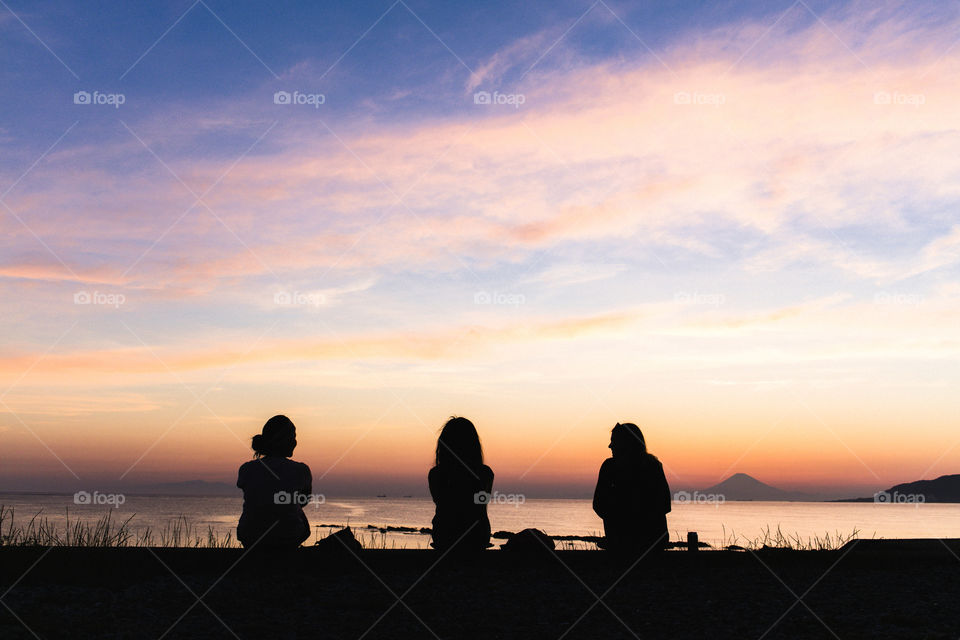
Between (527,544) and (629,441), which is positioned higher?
(629,441)

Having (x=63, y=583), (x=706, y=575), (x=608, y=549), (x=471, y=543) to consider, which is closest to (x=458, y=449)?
(x=471, y=543)

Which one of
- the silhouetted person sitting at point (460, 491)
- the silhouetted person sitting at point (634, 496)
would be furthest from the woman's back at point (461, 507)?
the silhouetted person sitting at point (634, 496)

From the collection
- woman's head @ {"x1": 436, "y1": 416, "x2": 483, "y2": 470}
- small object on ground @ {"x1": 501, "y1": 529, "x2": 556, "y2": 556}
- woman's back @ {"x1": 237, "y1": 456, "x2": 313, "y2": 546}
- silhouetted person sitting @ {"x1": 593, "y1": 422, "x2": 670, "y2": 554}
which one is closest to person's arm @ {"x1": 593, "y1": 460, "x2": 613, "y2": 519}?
silhouetted person sitting @ {"x1": 593, "y1": 422, "x2": 670, "y2": 554}

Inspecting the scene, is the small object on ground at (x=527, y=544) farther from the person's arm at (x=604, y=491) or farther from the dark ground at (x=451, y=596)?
the person's arm at (x=604, y=491)

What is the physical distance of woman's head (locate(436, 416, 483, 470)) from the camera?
845 cm

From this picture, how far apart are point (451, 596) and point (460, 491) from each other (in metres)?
1.47

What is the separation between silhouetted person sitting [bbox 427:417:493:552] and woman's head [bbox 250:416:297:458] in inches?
63.9

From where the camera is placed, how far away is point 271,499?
26.0 feet

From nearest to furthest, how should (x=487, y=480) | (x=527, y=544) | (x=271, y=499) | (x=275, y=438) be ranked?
1. (x=271, y=499)
2. (x=275, y=438)
3. (x=487, y=480)
4. (x=527, y=544)

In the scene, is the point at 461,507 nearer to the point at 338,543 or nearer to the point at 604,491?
the point at 338,543

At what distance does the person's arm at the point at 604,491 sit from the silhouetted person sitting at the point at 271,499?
11.1ft

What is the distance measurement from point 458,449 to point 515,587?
162 cm

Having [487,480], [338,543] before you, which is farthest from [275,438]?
[487,480]

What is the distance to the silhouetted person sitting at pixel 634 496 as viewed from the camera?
8.85m
